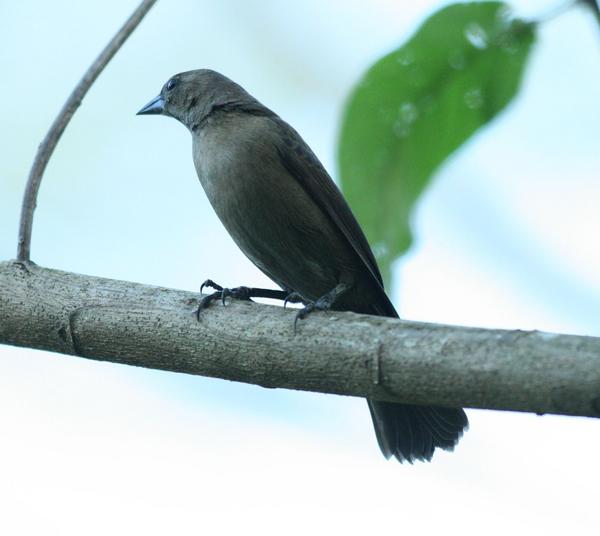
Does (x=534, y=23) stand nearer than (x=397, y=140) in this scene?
Yes

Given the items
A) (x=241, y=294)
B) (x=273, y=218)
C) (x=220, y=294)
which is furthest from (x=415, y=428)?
(x=220, y=294)

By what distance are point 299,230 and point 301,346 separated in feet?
4.67

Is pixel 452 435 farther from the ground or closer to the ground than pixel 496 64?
closer to the ground

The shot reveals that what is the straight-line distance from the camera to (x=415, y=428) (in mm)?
3676

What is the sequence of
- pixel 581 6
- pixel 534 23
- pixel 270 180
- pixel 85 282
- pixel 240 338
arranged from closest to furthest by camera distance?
1. pixel 581 6
2. pixel 534 23
3. pixel 240 338
4. pixel 85 282
5. pixel 270 180

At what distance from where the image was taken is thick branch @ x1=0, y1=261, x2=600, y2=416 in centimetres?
201

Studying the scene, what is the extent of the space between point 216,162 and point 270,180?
0.25 metres

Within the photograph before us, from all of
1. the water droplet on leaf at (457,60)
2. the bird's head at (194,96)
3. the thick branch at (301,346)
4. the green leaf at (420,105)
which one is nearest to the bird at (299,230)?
the bird's head at (194,96)

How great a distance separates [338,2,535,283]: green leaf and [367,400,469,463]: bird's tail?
4.07ft

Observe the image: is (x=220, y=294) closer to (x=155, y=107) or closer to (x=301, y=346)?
(x=301, y=346)

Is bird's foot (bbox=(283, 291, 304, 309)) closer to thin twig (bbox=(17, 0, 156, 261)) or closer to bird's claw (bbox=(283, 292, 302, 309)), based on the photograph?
bird's claw (bbox=(283, 292, 302, 309))

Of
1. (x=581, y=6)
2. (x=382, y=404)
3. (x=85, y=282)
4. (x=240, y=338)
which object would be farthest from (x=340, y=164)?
(x=382, y=404)

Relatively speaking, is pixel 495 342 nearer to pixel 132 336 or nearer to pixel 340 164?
pixel 340 164

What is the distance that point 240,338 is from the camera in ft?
8.42
